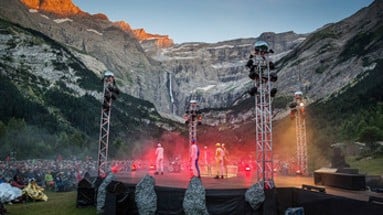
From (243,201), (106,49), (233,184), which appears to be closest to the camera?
(243,201)

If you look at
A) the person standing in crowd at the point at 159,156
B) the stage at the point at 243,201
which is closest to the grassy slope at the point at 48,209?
the stage at the point at 243,201

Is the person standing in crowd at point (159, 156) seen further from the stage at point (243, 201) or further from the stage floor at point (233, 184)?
the stage at point (243, 201)

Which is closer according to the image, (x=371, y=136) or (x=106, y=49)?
(x=371, y=136)

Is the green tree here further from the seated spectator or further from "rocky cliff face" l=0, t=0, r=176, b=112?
"rocky cliff face" l=0, t=0, r=176, b=112

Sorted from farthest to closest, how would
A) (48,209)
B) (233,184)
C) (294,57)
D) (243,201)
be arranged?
(294,57) → (48,209) → (233,184) → (243,201)

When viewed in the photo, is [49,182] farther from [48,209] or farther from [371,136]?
[371,136]

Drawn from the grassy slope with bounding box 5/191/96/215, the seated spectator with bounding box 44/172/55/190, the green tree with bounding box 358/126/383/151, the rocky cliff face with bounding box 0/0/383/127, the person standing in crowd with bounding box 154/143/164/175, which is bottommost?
the grassy slope with bounding box 5/191/96/215

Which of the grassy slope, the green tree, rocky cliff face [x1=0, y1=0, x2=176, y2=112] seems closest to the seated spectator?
the grassy slope

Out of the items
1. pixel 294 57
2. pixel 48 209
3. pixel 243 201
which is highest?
pixel 294 57

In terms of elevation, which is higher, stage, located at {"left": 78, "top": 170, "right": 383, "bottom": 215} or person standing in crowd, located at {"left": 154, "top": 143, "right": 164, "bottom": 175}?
person standing in crowd, located at {"left": 154, "top": 143, "right": 164, "bottom": 175}

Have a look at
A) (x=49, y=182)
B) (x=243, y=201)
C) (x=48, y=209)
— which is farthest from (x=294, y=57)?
(x=243, y=201)

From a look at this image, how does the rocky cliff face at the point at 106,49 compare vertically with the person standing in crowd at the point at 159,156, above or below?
above

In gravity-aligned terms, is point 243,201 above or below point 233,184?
below

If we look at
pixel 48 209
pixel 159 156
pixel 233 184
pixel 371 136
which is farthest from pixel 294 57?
pixel 48 209
